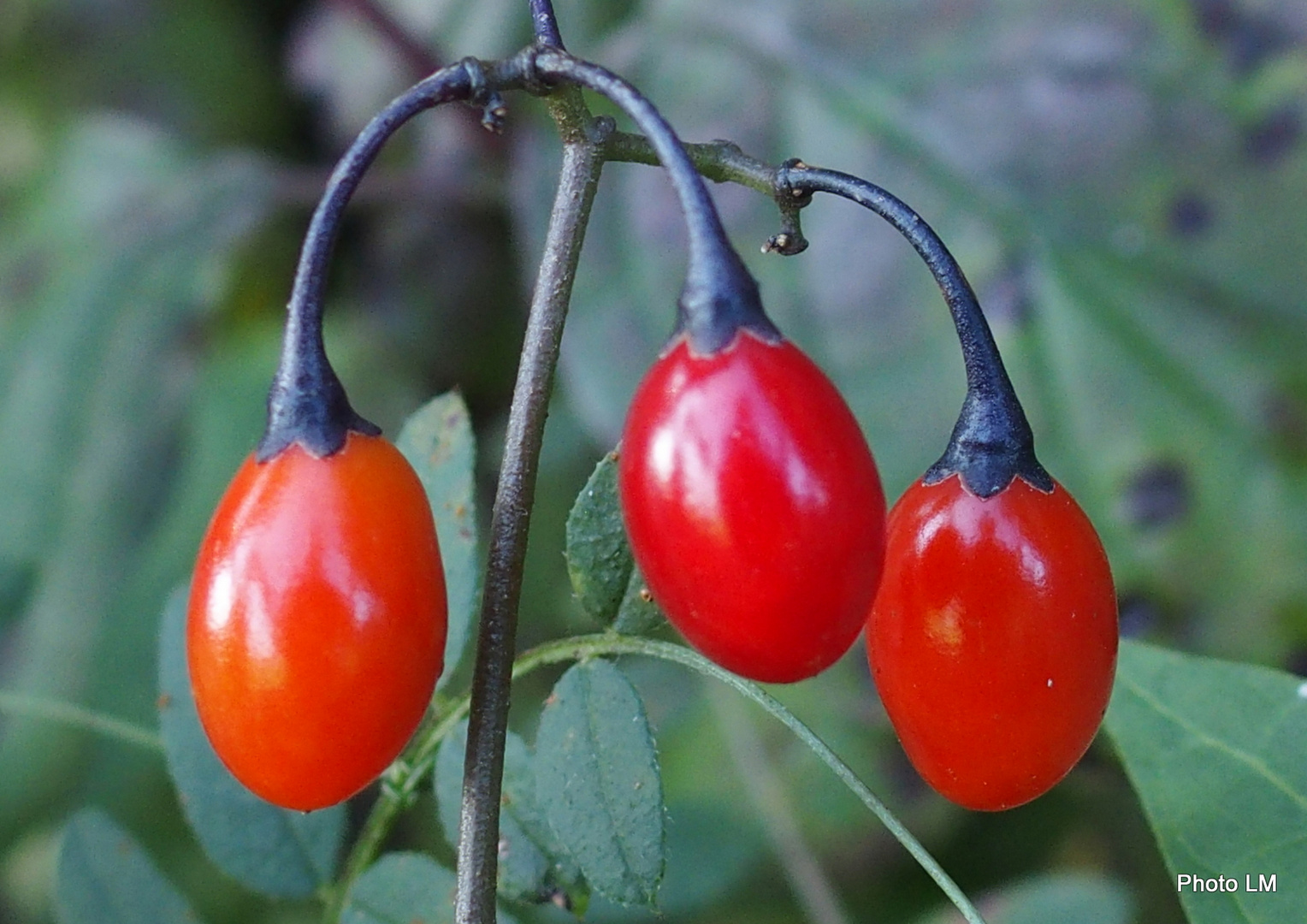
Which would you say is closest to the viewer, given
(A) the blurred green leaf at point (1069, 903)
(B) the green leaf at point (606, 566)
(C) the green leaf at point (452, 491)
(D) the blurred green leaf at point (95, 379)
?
(B) the green leaf at point (606, 566)

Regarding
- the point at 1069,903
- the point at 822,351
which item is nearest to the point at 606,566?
the point at 1069,903

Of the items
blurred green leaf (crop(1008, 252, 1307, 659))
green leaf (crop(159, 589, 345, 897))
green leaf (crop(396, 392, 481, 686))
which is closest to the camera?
green leaf (crop(396, 392, 481, 686))

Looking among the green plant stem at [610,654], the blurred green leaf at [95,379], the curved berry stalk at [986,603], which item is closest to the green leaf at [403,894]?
the green plant stem at [610,654]

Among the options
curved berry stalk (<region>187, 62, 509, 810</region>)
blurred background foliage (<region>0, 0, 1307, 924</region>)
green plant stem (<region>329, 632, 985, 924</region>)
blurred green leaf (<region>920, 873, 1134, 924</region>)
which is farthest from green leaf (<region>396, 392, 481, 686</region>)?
blurred green leaf (<region>920, 873, 1134, 924</region>)

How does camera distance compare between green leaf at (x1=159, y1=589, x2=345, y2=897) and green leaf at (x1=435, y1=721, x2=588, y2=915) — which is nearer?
green leaf at (x1=435, y1=721, x2=588, y2=915)

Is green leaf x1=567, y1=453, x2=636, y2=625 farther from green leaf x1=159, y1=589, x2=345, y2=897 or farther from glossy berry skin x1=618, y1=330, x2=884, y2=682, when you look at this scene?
green leaf x1=159, y1=589, x2=345, y2=897

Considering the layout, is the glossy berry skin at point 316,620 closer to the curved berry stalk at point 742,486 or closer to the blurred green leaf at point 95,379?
the curved berry stalk at point 742,486
